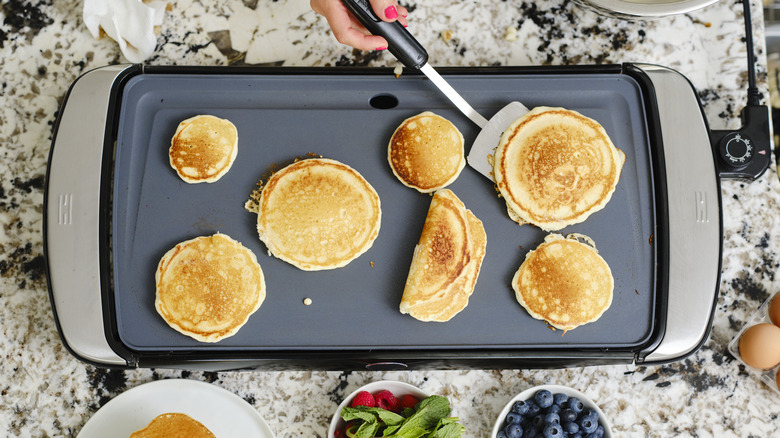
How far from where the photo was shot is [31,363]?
121cm

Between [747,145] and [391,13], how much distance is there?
787 millimetres

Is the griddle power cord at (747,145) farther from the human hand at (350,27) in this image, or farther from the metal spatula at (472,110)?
the human hand at (350,27)

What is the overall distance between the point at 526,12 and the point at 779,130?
87 cm

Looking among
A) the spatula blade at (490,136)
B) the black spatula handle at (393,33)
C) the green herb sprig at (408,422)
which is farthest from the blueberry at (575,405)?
the black spatula handle at (393,33)

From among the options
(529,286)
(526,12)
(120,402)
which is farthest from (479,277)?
(120,402)

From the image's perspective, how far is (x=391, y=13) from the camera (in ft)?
3.18

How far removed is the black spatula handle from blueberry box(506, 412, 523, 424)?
0.74m

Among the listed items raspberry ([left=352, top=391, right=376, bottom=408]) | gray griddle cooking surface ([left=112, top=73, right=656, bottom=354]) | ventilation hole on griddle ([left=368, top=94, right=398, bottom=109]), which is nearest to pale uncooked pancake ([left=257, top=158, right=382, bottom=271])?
gray griddle cooking surface ([left=112, top=73, right=656, bottom=354])

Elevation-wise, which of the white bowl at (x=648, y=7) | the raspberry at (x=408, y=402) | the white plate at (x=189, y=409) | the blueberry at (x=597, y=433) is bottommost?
the white plate at (x=189, y=409)

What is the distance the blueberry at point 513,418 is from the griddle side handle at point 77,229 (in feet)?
2.55

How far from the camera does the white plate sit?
1166 mm

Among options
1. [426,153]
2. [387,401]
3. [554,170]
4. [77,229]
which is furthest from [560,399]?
[77,229]

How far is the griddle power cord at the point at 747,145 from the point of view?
1124mm

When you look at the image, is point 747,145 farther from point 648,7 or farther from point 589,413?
point 589,413
